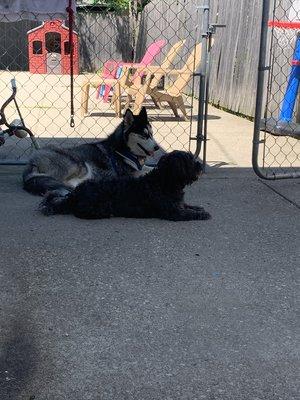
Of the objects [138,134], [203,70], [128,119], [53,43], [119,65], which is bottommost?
[53,43]

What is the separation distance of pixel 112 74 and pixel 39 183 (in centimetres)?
778

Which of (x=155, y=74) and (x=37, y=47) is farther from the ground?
Answer: (x=155, y=74)

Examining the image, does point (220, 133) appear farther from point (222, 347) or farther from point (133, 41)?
point (133, 41)

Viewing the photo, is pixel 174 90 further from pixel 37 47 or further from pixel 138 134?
pixel 37 47

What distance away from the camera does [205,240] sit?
430cm

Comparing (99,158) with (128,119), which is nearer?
(128,119)

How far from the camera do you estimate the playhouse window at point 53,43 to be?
21188 mm

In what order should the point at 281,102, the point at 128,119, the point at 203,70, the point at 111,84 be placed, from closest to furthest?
the point at 128,119 → the point at 203,70 → the point at 281,102 → the point at 111,84

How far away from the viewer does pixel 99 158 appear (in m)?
5.75

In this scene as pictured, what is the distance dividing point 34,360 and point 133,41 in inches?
771

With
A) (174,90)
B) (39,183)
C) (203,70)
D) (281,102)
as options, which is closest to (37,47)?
(174,90)

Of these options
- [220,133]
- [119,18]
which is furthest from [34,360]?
[119,18]

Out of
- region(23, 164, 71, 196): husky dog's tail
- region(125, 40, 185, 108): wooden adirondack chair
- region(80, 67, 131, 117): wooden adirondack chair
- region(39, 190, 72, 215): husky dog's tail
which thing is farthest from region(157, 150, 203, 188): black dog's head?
region(80, 67, 131, 117): wooden adirondack chair

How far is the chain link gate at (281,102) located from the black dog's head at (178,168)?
133 cm
